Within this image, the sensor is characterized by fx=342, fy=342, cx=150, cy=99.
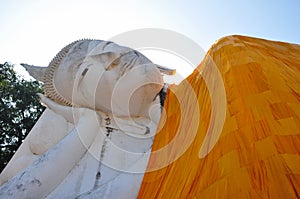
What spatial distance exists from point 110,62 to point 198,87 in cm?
100

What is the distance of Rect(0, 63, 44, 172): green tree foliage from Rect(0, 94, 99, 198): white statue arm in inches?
229

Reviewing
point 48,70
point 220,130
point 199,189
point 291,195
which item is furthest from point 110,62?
point 291,195

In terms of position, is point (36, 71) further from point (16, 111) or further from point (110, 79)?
point (16, 111)

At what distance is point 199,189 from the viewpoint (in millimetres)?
1238

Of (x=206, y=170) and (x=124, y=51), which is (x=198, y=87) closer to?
(x=206, y=170)

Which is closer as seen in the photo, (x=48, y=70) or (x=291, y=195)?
(x=291, y=195)

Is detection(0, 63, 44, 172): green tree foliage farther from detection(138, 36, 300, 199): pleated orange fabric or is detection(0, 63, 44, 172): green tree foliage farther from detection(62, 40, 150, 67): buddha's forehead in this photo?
detection(138, 36, 300, 199): pleated orange fabric

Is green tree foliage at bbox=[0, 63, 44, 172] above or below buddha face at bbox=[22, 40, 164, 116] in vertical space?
below

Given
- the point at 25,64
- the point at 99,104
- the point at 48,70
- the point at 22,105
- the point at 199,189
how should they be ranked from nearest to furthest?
1. the point at 199,189
2. the point at 99,104
3. the point at 48,70
4. the point at 25,64
5. the point at 22,105

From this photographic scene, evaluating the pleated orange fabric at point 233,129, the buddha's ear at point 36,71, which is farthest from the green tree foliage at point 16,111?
the pleated orange fabric at point 233,129

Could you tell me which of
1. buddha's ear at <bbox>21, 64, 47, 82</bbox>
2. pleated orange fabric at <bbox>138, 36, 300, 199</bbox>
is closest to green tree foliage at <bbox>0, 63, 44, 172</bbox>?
A: buddha's ear at <bbox>21, 64, 47, 82</bbox>

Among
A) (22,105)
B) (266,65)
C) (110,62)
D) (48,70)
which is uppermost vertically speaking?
(266,65)

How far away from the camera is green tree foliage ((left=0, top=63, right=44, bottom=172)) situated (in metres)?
7.93

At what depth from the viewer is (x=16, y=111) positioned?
8219mm
